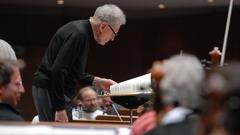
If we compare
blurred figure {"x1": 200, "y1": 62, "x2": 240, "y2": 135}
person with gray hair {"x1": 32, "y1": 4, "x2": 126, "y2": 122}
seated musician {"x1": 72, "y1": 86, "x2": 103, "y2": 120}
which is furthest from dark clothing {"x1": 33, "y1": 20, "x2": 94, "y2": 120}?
blurred figure {"x1": 200, "y1": 62, "x2": 240, "y2": 135}

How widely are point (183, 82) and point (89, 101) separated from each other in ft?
13.3

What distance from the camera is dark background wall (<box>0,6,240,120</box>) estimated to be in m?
11.0

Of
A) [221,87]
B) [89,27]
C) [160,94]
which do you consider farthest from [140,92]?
[221,87]

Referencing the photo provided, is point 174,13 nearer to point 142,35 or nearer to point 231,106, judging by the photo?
point 142,35

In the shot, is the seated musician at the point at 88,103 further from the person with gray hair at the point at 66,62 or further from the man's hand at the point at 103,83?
the person with gray hair at the point at 66,62

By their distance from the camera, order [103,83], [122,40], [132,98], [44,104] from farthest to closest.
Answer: [122,40] → [103,83] → [44,104] → [132,98]

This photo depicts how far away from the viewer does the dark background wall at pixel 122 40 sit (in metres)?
11.0

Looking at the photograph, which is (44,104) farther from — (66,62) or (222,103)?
(222,103)

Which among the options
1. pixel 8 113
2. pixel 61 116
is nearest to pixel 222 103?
pixel 8 113

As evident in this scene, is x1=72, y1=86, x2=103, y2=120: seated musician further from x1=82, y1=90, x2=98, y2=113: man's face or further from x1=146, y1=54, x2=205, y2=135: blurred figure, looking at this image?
x1=146, y1=54, x2=205, y2=135: blurred figure

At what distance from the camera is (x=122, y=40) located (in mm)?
11266

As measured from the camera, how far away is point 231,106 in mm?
1415

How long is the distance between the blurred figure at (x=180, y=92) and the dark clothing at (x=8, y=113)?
1.00 metres

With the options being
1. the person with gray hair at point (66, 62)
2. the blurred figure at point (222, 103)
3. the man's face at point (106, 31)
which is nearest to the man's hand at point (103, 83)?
the person with gray hair at point (66, 62)
